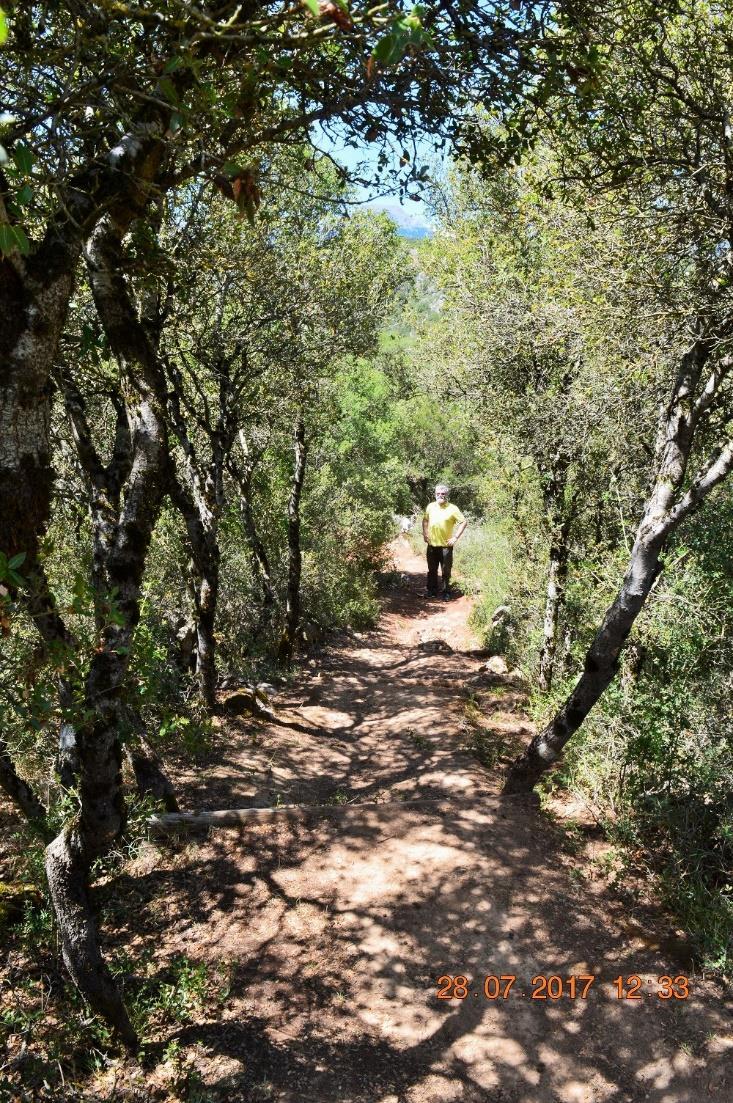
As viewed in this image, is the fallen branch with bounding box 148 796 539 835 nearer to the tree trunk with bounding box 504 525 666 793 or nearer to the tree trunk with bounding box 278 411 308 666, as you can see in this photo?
the tree trunk with bounding box 504 525 666 793

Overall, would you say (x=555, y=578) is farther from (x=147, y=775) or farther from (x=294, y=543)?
(x=147, y=775)

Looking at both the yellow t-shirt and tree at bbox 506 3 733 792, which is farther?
the yellow t-shirt

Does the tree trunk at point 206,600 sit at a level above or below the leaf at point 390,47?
below

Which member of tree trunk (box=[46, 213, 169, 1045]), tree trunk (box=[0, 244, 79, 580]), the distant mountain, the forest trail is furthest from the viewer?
the distant mountain

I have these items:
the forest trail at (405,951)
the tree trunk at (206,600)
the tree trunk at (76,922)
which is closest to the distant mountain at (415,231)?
the tree trunk at (206,600)

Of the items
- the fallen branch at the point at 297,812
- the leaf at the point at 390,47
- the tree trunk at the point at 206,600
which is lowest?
the fallen branch at the point at 297,812

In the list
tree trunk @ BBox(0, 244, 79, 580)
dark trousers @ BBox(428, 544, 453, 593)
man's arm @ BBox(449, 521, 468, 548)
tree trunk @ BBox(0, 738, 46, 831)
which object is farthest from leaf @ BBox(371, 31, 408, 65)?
dark trousers @ BBox(428, 544, 453, 593)

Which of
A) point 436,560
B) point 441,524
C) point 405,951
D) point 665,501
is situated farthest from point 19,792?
point 436,560

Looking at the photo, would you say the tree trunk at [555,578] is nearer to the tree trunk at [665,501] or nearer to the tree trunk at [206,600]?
the tree trunk at [665,501]

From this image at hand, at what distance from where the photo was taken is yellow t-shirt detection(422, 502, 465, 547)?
44.4 feet
